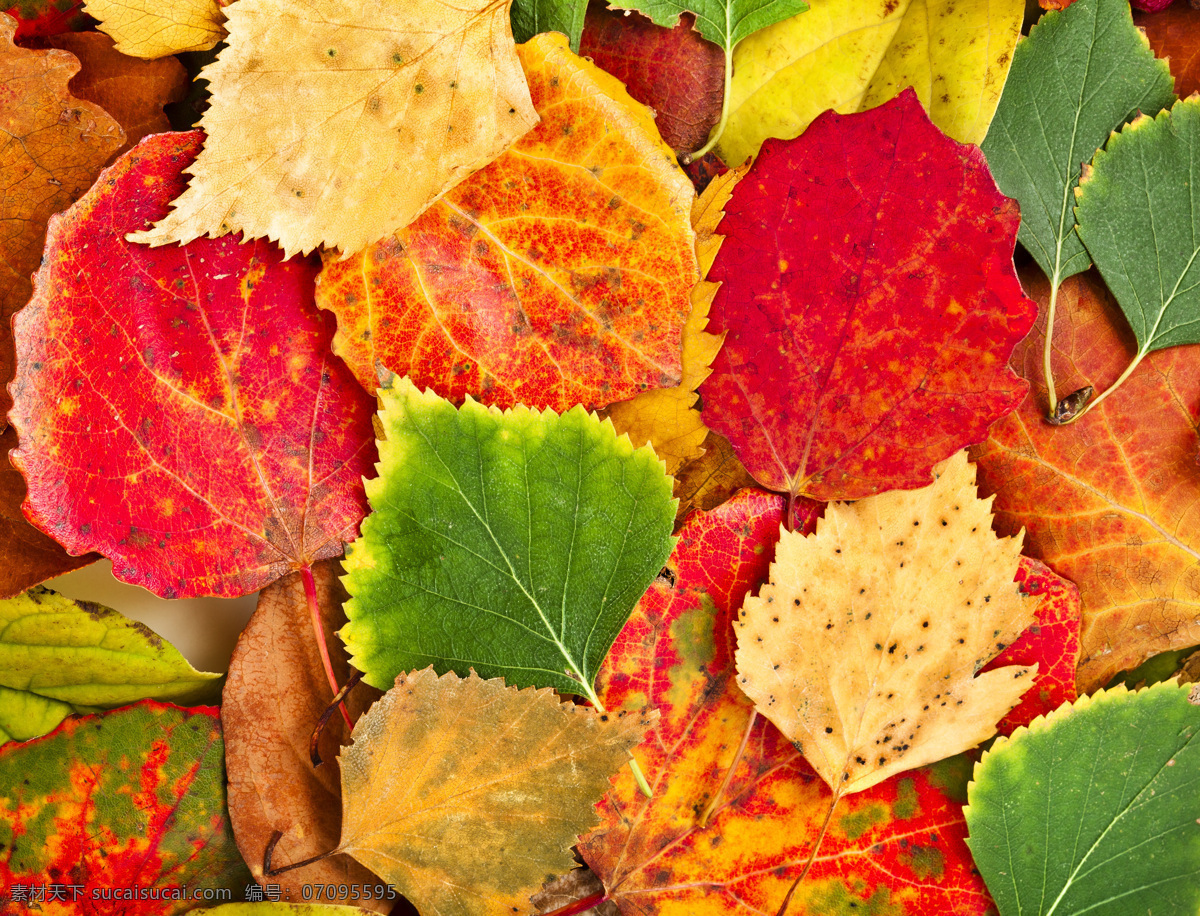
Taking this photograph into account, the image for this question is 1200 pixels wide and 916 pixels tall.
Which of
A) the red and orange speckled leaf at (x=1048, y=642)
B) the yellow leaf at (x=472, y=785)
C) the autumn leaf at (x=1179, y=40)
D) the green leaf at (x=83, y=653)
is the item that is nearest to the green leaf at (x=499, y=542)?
the yellow leaf at (x=472, y=785)

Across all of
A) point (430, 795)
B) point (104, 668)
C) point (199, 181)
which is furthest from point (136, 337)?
point (430, 795)

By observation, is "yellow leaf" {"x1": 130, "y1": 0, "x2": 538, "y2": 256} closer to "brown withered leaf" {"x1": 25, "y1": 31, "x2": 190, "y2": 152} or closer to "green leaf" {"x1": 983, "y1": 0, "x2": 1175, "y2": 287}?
"brown withered leaf" {"x1": 25, "y1": 31, "x2": 190, "y2": 152}

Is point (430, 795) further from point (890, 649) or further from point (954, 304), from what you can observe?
point (954, 304)

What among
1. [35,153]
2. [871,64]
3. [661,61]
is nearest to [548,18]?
Result: [661,61]

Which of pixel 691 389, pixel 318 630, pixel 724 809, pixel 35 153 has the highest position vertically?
pixel 35 153

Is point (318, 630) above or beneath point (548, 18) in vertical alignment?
beneath

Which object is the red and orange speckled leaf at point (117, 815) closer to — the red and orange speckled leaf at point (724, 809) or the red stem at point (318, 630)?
the red stem at point (318, 630)

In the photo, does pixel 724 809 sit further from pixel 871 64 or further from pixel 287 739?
pixel 871 64
